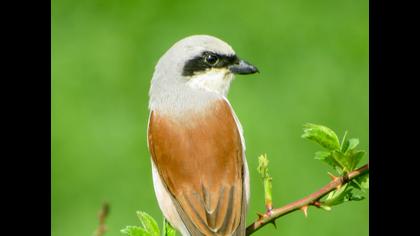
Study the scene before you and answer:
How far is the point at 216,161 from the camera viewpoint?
145 inches

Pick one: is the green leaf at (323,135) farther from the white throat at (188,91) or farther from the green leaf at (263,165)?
the white throat at (188,91)

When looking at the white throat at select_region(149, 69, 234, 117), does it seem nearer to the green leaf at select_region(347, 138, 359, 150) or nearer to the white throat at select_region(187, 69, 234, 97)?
the white throat at select_region(187, 69, 234, 97)

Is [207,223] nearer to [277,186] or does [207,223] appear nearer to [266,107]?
[277,186]

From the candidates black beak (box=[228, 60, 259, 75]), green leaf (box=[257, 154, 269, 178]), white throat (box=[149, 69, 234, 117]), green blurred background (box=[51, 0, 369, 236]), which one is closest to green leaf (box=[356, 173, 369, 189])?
green leaf (box=[257, 154, 269, 178])

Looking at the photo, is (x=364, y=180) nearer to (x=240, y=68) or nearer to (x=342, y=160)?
(x=342, y=160)

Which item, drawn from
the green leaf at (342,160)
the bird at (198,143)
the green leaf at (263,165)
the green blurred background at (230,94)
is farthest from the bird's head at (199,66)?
the green blurred background at (230,94)

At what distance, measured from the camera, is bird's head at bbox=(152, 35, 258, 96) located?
4.06 meters

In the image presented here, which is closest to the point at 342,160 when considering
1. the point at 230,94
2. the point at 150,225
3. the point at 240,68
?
the point at 150,225

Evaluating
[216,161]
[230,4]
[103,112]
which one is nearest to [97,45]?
[103,112]

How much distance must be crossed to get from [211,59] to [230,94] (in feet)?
8.64

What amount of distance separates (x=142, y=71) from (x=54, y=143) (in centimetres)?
106

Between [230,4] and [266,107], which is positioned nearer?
[266,107]

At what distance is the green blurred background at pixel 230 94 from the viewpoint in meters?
6.04
